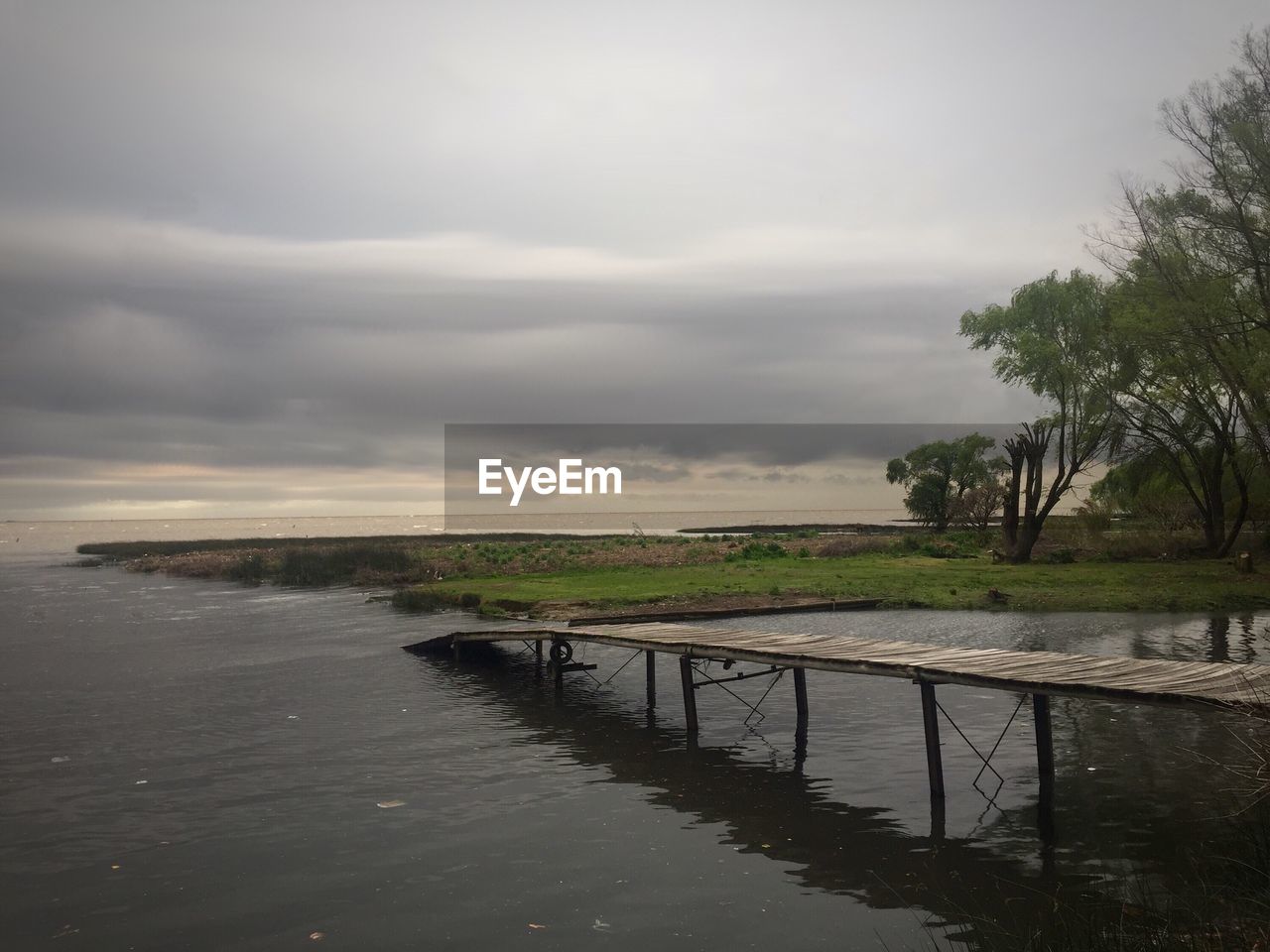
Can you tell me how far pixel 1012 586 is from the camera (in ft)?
138

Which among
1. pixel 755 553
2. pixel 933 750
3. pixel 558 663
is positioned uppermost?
pixel 755 553

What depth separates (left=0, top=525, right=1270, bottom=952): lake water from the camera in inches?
440

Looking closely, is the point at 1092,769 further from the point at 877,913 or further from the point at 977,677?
the point at 877,913

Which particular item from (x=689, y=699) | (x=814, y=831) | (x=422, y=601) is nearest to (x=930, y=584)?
(x=422, y=601)

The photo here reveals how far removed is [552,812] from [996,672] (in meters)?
6.47

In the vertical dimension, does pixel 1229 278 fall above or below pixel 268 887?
above

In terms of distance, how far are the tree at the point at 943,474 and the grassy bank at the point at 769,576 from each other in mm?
21299

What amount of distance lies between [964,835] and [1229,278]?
2709 cm

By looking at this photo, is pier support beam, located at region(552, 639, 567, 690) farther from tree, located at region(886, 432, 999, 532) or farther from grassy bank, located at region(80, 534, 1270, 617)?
tree, located at region(886, 432, 999, 532)

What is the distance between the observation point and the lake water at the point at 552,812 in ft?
36.7

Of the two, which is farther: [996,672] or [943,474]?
[943,474]

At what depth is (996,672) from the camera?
49.0 feet

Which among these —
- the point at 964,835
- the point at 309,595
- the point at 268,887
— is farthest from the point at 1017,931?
the point at 309,595

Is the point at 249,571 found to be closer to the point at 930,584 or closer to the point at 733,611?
the point at 733,611
